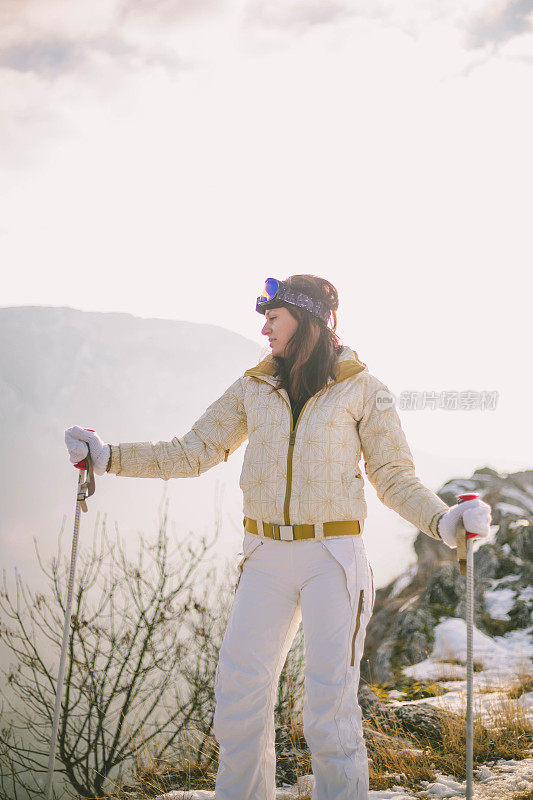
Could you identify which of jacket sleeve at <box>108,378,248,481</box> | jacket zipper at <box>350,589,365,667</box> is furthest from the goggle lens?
jacket zipper at <box>350,589,365,667</box>

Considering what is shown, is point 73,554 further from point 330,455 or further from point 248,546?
point 330,455

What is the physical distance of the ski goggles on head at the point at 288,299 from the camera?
2303 millimetres

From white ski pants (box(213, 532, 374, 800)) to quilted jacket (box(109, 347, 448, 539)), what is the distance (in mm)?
130

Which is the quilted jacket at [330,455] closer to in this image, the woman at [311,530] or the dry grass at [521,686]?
the woman at [311,530]

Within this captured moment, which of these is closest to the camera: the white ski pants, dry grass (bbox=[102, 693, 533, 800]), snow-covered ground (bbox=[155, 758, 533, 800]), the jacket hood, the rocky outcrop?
the white ski pants

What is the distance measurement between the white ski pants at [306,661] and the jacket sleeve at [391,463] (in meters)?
0.20

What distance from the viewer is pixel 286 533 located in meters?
2.03

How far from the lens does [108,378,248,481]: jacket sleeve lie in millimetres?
2410

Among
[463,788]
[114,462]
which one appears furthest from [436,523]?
[463,788]

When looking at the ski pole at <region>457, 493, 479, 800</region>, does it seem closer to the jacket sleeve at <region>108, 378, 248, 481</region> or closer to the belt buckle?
the belt buckle

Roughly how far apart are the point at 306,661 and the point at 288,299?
1.24 m

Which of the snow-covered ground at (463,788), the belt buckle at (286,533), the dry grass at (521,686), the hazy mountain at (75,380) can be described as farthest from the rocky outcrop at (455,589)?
the hazy mountain at (75,380)

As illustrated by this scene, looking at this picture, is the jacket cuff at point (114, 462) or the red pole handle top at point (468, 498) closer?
the red pole handle top at point (468, 498)

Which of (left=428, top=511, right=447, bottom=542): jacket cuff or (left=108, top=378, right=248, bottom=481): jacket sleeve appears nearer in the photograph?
(left=428, top=511, right=447, bottom=542): jacket cuff
